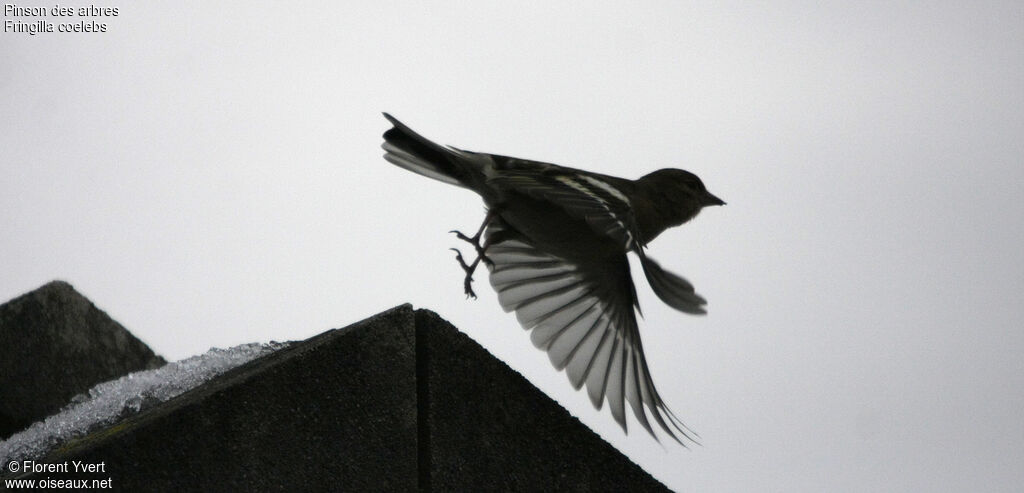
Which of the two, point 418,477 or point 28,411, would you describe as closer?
point 418,477

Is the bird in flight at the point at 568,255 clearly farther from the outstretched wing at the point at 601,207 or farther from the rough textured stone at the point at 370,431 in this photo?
the rough textured stone at the point at 370,431

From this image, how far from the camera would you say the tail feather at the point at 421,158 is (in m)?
4.73

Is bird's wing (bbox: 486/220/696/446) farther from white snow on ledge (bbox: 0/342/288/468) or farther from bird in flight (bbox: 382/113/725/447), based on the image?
white snow on ledge (bbox: 0/342/288/468)

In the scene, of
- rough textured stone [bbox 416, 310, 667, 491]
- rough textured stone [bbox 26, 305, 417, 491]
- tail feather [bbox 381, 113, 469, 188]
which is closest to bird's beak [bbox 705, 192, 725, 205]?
tail feather [bbox 381, 113, 469, 188]

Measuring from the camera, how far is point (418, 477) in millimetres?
2480

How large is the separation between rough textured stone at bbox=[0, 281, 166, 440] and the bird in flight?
1.36m

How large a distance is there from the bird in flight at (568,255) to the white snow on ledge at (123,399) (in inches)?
54.3

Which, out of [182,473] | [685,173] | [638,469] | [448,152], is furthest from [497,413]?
[685,173]

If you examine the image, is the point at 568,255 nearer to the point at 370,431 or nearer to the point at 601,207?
the point at 601,207

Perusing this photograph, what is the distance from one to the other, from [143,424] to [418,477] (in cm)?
62

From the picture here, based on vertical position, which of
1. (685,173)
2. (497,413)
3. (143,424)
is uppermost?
(685,173)

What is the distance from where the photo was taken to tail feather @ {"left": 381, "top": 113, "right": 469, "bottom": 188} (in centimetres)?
473

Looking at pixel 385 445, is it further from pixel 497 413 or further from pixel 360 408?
pixel 497 413

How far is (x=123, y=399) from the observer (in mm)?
2859
